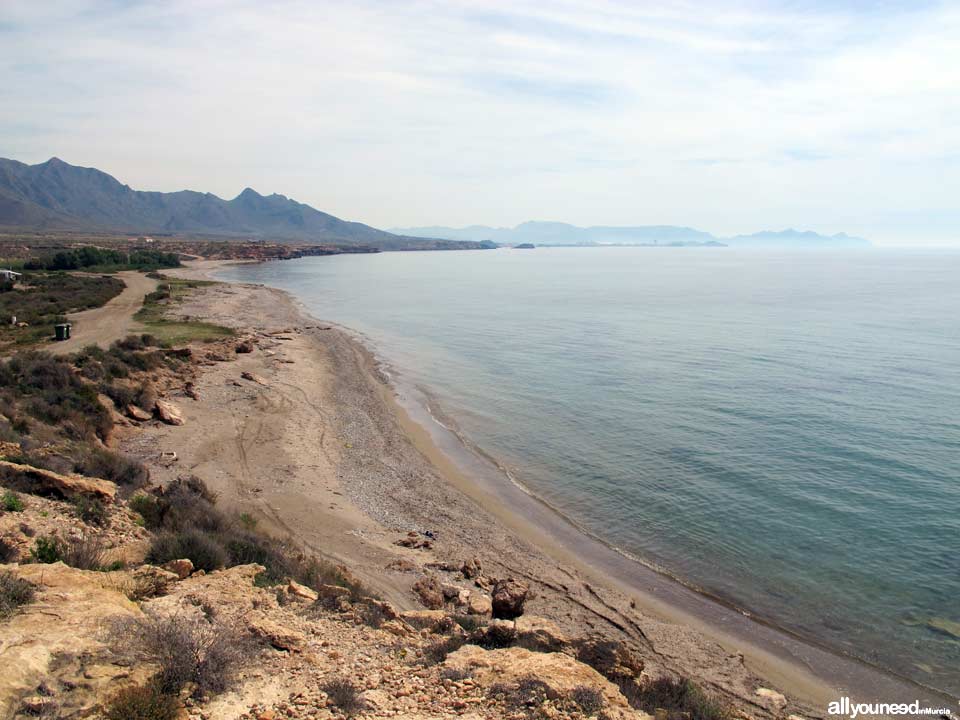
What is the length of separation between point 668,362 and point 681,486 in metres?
19.0

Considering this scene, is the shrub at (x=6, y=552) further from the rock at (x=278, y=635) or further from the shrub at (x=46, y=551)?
the rock at (x=278, y=635)

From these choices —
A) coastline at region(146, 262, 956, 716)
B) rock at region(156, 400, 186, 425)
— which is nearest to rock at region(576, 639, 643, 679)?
coastline at region(146, 262, 956, 716)

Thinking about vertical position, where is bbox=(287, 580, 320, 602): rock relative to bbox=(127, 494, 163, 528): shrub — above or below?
below

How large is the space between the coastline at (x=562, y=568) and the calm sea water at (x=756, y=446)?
0.78 m

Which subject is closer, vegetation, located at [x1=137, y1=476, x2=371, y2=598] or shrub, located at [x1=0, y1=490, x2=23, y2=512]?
vegetation, located at [x1=137, y1=476, x2=371, y2=598]

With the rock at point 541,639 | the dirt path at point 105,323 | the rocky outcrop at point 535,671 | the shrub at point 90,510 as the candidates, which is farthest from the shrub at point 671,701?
the dirt path at point 105,323

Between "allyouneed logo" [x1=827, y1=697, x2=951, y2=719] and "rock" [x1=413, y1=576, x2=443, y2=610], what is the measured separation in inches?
269

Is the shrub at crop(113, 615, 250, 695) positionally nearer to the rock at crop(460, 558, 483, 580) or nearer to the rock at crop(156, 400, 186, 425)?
the rock at crop(460, 558, 483, 580)

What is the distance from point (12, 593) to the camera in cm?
702

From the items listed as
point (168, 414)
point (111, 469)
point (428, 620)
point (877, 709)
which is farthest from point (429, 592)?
point (168, 414)

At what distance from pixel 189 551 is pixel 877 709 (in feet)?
38.5

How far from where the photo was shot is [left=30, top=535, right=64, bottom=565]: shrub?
8.48 m

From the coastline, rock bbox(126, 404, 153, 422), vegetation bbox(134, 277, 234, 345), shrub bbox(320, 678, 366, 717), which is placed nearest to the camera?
shrub bbox(320, 678, 366, 717)

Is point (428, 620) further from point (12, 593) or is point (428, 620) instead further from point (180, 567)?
point (12, 593)
